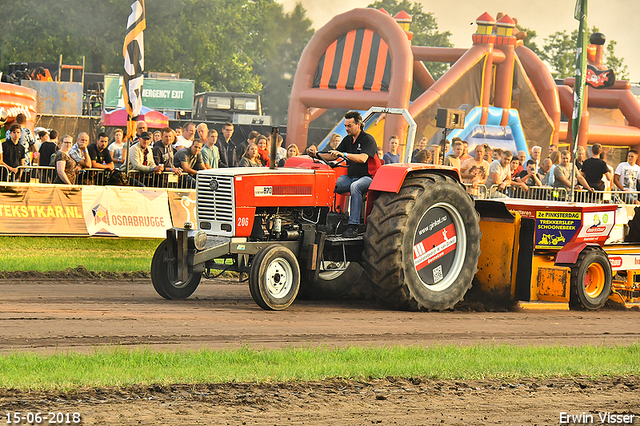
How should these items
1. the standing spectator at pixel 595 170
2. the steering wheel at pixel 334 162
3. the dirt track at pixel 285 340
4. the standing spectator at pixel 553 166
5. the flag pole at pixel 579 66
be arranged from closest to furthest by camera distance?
the dirt track at pixel 285 340 → the steering wheel at pixel 334 162 → the flag pole at pixel 579 66 → the standing spectator at pixel 553 166 → the standing spectator at pixel 595 170

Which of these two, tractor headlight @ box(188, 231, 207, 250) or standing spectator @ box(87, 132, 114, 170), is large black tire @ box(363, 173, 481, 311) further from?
standing spectator @ box(87, 132, 114, 170)

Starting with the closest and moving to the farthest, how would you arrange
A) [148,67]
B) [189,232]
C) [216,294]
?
[189,232]
[216,294]
[148,67]

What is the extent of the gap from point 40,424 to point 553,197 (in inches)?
557

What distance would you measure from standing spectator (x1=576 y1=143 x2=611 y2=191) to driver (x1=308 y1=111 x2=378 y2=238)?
971 cm

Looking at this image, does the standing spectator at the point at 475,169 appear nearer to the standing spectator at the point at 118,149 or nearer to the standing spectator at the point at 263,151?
the standing spectator at the point at 263,151

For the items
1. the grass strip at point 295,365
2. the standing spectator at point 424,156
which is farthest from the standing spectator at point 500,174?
the grass strip at point 295,365

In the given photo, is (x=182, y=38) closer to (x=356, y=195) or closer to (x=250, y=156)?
(x=250, y=156)

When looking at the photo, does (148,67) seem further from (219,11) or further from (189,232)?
(189,232)

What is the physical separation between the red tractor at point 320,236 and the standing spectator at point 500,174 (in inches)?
274

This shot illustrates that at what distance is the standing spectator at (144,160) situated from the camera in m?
15.2

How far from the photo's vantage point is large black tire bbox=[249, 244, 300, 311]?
28.9ft

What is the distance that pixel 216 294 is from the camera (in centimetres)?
1093

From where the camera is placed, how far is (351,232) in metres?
9.62

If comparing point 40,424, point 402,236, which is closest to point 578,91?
point 402,236
